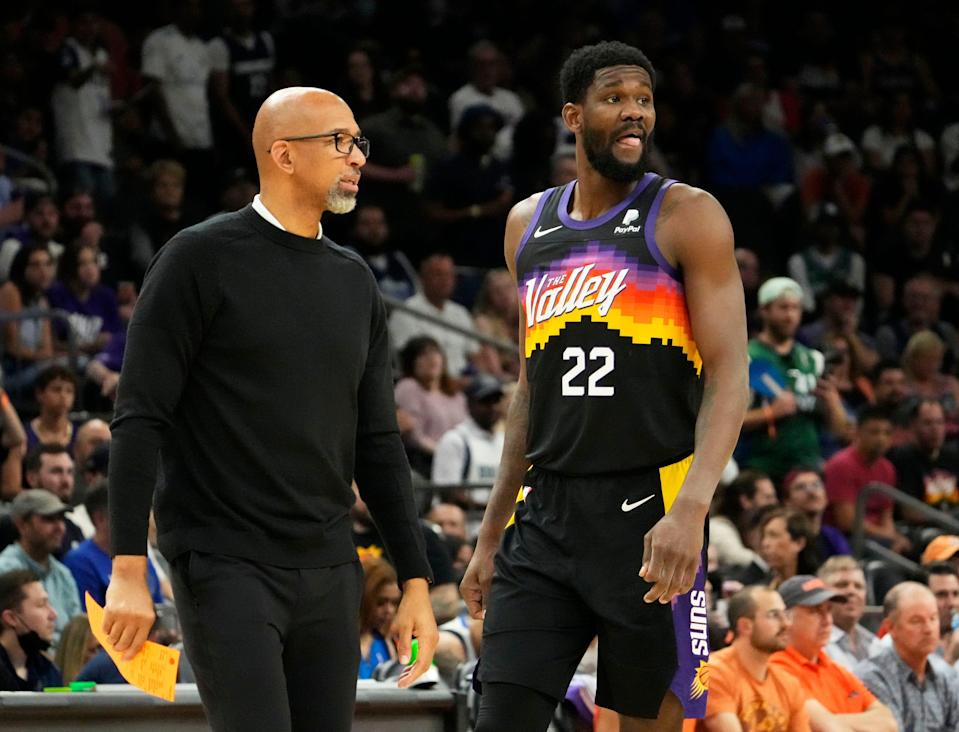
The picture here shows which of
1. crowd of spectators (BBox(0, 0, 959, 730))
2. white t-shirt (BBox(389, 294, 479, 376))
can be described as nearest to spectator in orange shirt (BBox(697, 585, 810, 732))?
crowd of spectators (BBox(0, 0, 959, 730))

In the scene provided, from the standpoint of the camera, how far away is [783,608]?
25.5ft

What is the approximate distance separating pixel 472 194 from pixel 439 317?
1.70 meters

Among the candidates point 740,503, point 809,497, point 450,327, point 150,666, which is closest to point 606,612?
point 150,666

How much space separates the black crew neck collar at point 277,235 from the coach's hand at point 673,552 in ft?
3.26

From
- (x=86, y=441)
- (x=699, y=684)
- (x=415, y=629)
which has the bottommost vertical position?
(x=86, y=441)

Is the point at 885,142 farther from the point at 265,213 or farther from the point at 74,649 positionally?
the point at 265,213

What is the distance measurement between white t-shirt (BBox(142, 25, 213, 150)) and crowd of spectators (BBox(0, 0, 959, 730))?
2cm

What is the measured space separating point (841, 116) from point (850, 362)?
4139 millimetres

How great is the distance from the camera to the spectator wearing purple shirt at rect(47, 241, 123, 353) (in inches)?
440

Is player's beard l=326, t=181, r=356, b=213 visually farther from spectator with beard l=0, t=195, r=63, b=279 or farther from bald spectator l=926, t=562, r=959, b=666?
spectator with beard l=0, t=195, r=63, b=279

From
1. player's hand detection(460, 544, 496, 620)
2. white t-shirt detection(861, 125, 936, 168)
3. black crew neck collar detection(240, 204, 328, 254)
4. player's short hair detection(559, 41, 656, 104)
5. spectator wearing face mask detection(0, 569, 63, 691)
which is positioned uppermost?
white t-shirt detection(861, 125, 936, 168)

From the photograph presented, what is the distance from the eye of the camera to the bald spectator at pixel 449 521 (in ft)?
31.8

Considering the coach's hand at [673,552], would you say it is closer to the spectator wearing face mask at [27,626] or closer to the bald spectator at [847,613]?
the spectator wearing face mask at [27,626]

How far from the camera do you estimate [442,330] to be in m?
12.6
